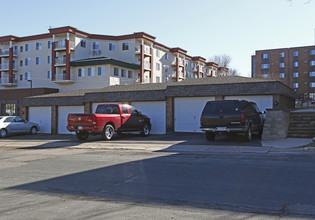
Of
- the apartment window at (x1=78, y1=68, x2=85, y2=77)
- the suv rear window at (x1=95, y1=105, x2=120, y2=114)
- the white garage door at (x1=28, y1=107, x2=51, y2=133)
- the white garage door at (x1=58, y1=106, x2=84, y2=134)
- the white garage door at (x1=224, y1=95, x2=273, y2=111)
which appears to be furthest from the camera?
the apartment window at (x1=78, y1=68, x2=85, y2=77)

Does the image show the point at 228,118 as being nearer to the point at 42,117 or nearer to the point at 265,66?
the point at 42,117

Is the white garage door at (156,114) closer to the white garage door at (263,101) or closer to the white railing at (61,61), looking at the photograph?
the white garage door at (263,101)

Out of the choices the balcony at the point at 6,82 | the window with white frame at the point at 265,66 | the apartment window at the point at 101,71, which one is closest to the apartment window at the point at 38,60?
the balcony at the point at 6,82

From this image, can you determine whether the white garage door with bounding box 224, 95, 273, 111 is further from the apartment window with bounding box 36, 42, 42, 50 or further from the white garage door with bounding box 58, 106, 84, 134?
the apartment window with bounding box 36, 42, 42, 50

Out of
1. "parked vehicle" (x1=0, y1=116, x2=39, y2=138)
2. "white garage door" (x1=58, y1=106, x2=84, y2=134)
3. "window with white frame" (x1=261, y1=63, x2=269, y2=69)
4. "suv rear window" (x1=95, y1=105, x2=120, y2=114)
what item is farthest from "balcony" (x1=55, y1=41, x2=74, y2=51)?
"window with white frame" (x1=261, y1=63, x2=269, y2=69)

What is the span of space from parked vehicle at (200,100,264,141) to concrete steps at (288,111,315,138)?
2445 millimetres

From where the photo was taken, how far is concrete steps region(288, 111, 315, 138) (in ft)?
50.0

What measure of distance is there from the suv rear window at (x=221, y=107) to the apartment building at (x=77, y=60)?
116ft

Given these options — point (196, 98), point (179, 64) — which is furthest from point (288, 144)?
point (179, 64)

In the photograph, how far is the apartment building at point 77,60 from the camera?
167 ft

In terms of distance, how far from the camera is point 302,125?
16.0 m

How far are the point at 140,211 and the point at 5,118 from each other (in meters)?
21.9

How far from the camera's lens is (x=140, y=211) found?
4.82m

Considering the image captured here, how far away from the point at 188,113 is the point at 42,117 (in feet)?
45.9
